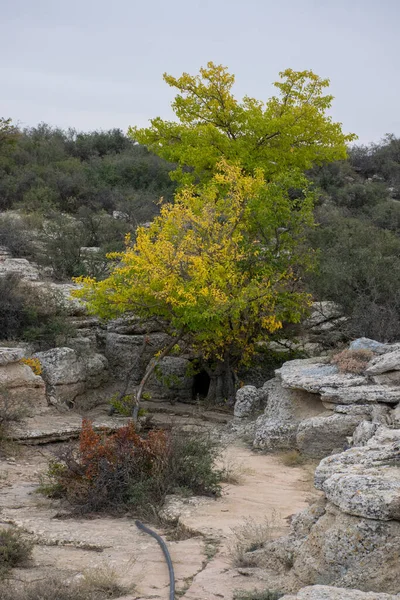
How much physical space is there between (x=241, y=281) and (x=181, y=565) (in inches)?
340

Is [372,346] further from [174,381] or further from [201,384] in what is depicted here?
[201,384]

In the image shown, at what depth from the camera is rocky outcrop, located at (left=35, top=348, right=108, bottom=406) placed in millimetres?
14109

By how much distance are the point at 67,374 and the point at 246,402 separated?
145 inches

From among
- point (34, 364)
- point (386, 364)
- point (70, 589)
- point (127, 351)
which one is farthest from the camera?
point (127, 351)

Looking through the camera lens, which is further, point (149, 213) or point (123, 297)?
point (149, 213)

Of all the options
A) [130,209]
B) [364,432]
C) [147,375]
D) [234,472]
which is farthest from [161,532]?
[130,209]

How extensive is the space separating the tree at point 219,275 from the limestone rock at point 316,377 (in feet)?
5.09

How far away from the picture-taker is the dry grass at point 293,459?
10430 millimetres

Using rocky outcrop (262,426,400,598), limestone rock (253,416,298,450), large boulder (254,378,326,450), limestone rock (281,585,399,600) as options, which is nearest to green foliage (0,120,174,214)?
large boulder (254,378,326,450)

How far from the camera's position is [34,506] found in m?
7.90

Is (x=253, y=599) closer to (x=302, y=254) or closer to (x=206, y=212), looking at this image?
(x=206, y=212)

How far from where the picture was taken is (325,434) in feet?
35.2

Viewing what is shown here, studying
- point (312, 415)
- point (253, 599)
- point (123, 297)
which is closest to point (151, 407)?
point (123, 297)

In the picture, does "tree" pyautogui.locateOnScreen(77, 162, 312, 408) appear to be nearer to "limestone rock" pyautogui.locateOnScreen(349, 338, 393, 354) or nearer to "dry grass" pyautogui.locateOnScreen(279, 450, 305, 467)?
"limestone rock" pyautogui.locateOnScreen(349, 338, 393, 354)
